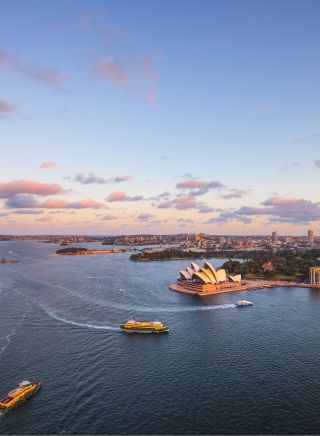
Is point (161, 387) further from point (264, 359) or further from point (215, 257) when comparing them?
point (215, 257)

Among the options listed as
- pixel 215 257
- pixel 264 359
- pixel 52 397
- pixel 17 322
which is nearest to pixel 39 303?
pixel 17 322

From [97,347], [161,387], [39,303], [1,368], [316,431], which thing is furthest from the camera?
[39,303]

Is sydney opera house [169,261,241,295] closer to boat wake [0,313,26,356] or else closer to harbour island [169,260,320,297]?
harbour island [169,260,320,297]

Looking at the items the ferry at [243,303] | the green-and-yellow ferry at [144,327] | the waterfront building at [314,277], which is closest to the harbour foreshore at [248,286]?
the waterfront building at [314,277]

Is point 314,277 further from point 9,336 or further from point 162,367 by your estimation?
point 9,336

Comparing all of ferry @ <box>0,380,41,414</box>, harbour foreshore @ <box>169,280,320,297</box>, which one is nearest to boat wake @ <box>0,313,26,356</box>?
ferry @ <box>0,380,41,414</box>
